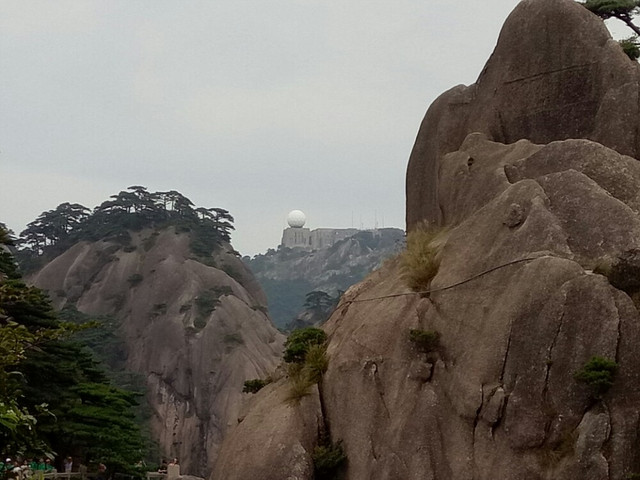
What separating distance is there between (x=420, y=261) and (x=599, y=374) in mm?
5466

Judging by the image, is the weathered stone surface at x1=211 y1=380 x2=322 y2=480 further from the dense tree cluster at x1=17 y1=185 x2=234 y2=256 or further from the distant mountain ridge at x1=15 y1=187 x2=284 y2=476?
the dense tree cluster at x1=17 y1=185 x2=234 y2=256

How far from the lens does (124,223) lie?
78.2m

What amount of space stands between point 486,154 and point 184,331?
50010 mm

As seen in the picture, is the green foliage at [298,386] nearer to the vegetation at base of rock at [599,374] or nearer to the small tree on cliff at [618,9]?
the vegetation at base of rock at [599,374]

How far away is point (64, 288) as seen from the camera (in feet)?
240

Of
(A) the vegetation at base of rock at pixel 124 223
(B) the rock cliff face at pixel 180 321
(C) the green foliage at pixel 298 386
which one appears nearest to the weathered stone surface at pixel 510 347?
(C) the green foliage at pixel 298 386

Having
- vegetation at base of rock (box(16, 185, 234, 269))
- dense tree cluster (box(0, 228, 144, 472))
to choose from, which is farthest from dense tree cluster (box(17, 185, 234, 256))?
dense tree cluster (box(0, 228, 144, 472))

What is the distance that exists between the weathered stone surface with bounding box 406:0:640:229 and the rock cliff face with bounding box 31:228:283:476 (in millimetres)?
40205

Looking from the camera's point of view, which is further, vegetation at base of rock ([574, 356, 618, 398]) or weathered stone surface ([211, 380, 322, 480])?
weathered stone surface ([211, 380, 322, 480])

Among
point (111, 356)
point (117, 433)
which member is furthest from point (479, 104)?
point (111, 356)

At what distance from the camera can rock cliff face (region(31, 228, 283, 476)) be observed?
197 ft

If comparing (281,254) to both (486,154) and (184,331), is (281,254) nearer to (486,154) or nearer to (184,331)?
(184,331)

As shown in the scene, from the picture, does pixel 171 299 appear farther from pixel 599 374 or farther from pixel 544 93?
pixel 599 374

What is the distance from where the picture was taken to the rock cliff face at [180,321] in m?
60.2
